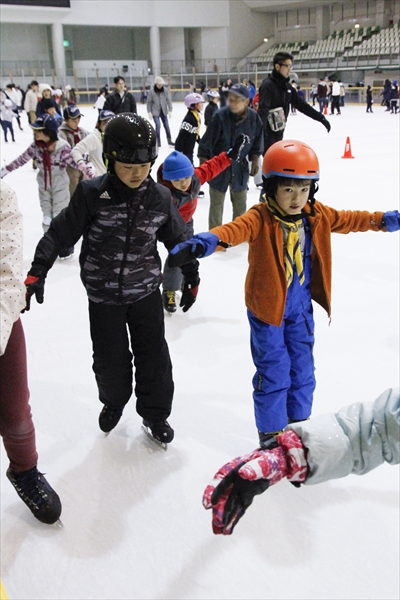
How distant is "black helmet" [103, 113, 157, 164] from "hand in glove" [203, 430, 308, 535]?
1.14 m

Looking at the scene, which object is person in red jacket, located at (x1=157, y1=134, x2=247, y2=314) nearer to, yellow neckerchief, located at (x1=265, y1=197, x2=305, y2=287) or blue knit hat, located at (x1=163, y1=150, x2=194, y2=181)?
blue knit hat, located at (x1=163, y1=150, x2=194, y2=181)

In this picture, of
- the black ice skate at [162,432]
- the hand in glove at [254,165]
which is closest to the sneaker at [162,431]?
the black ice skate at [162,432]

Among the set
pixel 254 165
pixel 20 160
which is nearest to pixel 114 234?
pixel 20 160

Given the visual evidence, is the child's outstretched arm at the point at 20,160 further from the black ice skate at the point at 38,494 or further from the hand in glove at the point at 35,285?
the black ice skate at the point at 38,494

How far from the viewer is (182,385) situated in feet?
8.64

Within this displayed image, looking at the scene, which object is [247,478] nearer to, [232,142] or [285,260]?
[285,260]

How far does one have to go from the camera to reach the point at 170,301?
3445mm

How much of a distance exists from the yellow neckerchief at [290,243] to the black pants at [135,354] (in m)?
→ 0.52

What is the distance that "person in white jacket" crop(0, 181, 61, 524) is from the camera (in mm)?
1483

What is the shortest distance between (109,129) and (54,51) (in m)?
30.5

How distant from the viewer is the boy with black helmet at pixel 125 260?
1.81 metres

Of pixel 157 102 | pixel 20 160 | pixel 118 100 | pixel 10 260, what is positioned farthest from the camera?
pixel 157 102

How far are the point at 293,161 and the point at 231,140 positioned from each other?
2786mm

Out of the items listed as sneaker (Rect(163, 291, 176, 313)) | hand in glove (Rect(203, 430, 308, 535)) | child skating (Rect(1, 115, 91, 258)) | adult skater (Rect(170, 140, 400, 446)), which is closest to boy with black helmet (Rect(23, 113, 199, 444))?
adult skater (Rect(170, 140, 400, 446))
